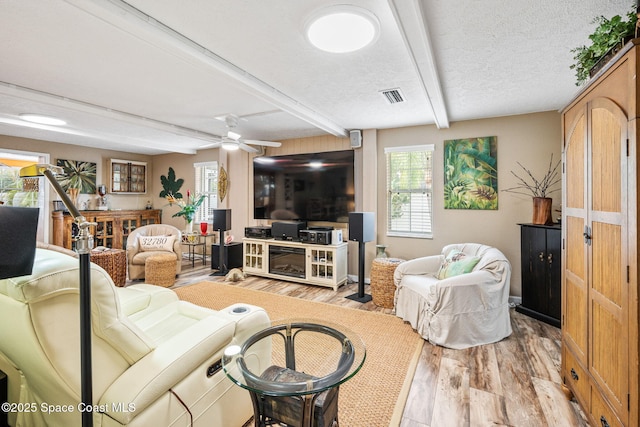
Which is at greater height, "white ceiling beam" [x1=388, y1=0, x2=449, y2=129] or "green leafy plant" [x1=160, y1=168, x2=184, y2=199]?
"white ceiling beam" [x1=388, y1=0, x2=449, y2=129]

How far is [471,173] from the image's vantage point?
12.6 feet

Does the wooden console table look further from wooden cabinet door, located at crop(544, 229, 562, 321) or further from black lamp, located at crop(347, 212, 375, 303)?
wooden cabinet door, located at crop(544, 229, 562, 321)

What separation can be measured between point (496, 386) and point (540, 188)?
2.52 metres

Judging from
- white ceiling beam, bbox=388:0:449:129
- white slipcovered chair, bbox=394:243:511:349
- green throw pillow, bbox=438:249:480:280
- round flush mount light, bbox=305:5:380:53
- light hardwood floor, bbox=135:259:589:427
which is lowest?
light hardwood floor, bbox=135:259:589:427

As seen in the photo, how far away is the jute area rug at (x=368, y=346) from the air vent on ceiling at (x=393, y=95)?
2.31m

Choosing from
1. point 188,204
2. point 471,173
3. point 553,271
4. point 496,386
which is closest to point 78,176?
point 188,204

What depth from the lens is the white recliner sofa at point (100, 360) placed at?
1.05 meters

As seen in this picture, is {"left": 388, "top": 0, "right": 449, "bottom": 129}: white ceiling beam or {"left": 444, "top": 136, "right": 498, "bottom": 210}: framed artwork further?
{"left": 444, "top": 136, "right": 498, "bottom": 210}: framed artwork

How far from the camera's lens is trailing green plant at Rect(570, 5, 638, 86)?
1364 millimetres

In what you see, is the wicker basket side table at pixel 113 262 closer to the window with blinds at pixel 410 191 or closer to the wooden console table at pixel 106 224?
the wooden console table at pixel 106 224

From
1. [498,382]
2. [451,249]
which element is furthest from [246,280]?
[498,382]

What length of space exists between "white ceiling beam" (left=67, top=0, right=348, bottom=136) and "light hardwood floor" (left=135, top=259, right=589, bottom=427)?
8.79 feet

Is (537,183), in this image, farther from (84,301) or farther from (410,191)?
(84,301)

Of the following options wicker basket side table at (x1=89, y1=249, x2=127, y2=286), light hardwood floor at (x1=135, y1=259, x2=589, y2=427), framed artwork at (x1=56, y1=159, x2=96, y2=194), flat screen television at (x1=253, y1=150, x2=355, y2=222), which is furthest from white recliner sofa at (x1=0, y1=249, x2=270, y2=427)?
framed artwork at (x1=56, y1=159, x2=96, y2=194)
